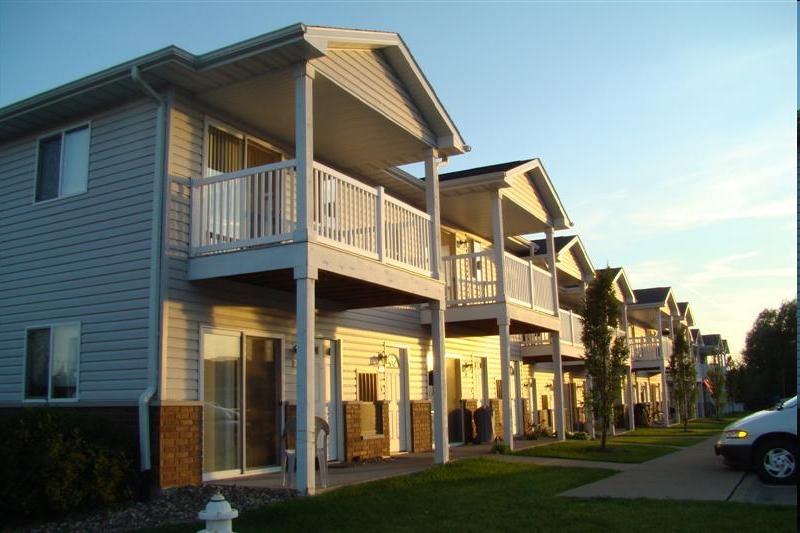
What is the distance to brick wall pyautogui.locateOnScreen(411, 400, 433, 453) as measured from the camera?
1777 centimetres

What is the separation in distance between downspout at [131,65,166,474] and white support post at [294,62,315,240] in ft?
7.34

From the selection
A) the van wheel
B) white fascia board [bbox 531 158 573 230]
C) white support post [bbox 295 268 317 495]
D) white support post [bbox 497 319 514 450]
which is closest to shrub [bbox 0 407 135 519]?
white support post [bbox 295 268 317 495]

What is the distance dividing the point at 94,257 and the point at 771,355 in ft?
269

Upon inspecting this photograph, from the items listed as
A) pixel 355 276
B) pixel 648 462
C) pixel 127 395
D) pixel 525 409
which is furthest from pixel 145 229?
pixel 525 409

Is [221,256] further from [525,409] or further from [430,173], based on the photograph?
[525,409]

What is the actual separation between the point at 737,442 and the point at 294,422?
7.10 metres

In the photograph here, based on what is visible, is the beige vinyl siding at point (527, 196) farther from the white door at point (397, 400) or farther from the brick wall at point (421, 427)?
the brick wall at point (421, 427)

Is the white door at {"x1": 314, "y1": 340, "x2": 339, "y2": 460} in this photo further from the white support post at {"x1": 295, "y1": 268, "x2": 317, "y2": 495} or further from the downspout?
the white support post at {"x1": 295, "y1": 268, "x2": 317, "y2": 495}

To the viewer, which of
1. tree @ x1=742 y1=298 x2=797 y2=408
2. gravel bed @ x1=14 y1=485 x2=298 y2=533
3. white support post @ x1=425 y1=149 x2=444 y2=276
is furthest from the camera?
tree @ x1=742 y1=298 x2=797 y2=408

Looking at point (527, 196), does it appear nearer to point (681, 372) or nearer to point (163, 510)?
point (163, 510)

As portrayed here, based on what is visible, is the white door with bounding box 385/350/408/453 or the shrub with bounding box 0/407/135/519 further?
the white door with bounding box 385/350/408/453

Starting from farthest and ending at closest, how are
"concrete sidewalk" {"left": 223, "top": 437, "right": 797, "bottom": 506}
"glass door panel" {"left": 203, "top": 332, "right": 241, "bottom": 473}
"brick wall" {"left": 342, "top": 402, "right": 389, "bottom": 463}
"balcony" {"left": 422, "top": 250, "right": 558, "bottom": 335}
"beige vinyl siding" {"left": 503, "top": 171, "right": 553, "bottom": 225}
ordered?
"beige vinyl siding" {"left": 503, "top": 171, "right": 553, "bottom": 225} → "balcony" {"left": 422, "top": 250, "right": 558, "bottom": 335} → "brick wall" {"left": 342, "top": 402, "right": 389, "bottom": 463} → "glass door panel" {"left": 203, "top": 332, "right": 241, "bottom": 473} → "concrete sidewalk" {"left": 223, "top": 437, "right": 797, "bottom": 506}

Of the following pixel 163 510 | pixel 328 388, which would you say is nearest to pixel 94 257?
pixel 163 510

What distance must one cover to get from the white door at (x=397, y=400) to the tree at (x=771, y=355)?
6083 centimetres
